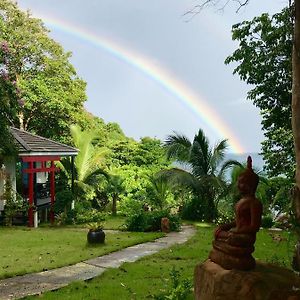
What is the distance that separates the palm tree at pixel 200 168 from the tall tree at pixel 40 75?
8124 millimetres

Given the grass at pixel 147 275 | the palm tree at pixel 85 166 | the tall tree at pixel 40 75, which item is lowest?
the grass at pixel 147 275

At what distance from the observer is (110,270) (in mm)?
8945

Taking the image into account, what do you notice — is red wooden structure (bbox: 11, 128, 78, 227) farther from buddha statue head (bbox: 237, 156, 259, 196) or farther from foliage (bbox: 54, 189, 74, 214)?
buddha statue head (bbox: 237, 156, 259, 196)

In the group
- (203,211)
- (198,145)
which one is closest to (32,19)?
(198,145)

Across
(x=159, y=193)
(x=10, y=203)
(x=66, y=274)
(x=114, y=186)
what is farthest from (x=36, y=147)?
(x=66, y=274)

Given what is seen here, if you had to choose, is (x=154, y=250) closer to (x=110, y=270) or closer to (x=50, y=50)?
(x=110, y=270)

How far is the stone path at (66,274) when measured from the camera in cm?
762

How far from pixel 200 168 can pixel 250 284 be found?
47.1 ft

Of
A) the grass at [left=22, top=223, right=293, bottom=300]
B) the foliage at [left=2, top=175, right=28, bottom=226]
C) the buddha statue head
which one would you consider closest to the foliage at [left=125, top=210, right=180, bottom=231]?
the grass at [left=22, top=223, right=293, bottom=300]

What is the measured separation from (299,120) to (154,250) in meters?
6.49

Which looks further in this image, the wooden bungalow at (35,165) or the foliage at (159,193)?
the foliage at (159,193)

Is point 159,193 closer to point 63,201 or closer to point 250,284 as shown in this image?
point 63,201

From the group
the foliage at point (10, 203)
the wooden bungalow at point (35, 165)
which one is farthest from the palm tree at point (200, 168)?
the foliage at point (10, 203)

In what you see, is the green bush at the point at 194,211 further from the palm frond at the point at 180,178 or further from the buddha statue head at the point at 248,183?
the buddha statue head at the point at 248,183
